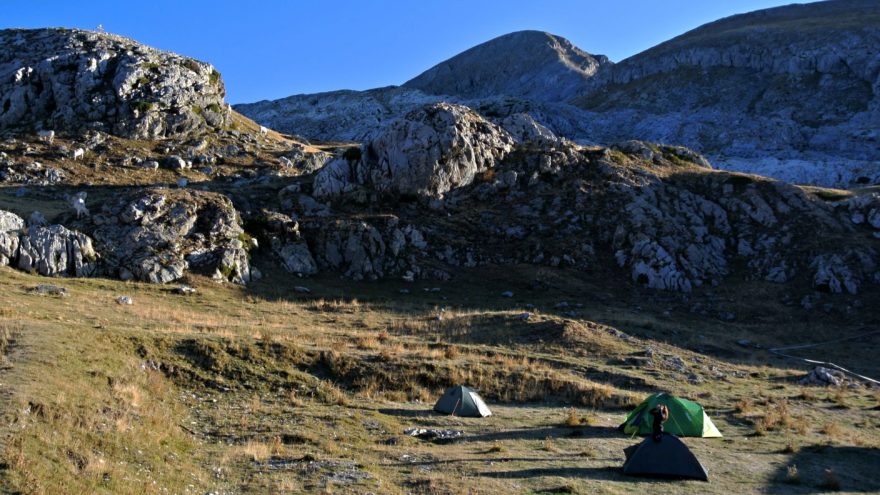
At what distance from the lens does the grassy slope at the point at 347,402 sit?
596 inches

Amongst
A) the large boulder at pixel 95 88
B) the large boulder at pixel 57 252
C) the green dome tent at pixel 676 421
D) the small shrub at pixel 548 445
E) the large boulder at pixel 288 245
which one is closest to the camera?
the small shrub at pixel 548 445

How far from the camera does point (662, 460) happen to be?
18.0 m

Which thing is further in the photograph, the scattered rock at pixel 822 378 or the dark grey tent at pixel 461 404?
the scattered rock at pixel 822 378

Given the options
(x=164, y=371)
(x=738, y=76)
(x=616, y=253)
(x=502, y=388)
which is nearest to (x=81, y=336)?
(x=164, y=371)

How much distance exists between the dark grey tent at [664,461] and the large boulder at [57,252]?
115 feet

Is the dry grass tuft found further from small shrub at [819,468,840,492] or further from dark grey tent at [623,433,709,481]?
dark grey tent at [623,433,709,481]

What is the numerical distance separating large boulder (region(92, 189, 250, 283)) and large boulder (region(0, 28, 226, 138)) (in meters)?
25.6

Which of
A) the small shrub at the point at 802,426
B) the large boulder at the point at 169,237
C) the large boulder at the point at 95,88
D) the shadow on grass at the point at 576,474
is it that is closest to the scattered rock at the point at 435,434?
the shadow on grass at the point at 576,474

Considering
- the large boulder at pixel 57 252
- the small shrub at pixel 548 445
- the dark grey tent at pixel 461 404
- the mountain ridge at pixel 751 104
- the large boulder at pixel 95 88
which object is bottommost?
the small shrub at pixel 548 445

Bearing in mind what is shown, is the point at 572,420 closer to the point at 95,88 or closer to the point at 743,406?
the point at 743,406

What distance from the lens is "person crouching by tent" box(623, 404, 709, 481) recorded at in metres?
17.8

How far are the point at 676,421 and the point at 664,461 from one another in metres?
5.49

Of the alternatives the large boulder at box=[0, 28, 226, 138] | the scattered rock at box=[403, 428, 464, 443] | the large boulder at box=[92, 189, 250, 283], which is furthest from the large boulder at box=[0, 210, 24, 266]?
the large boulder at box=[0, 28, 226, 138]

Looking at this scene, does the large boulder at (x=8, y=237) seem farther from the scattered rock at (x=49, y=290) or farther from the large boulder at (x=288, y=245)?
the large boulder at (x=288, y=245)
